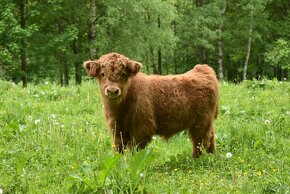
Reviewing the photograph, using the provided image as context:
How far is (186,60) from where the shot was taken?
45312 millimetres

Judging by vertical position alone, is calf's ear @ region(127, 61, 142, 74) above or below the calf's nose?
above

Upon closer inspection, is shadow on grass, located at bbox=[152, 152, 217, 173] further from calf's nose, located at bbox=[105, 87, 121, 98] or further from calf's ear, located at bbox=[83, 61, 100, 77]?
calf's ear, located at bbox=[83, 61, 100, 77]

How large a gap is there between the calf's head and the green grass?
0.83m

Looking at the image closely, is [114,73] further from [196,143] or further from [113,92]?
[196,143]

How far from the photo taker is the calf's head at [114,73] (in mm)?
5336

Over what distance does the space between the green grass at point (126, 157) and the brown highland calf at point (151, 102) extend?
363mm

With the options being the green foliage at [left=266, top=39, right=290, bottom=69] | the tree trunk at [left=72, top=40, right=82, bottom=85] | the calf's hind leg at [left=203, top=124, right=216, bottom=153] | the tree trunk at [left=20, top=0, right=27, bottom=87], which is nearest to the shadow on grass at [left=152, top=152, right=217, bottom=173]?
the calf's hind leg at [left=203, top=124, right=216, bottom=153]

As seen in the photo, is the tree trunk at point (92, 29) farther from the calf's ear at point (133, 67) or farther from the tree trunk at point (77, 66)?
the calf's ear at point (133, 67)

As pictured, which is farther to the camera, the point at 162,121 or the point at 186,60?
the point at 186,60

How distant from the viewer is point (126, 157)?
489 cm

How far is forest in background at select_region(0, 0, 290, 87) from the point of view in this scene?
23.2m

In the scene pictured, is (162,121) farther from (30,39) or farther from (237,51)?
(237,51)

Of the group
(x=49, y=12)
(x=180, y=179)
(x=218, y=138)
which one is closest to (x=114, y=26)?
(x=49, y=12)

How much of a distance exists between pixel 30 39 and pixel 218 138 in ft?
63.7
